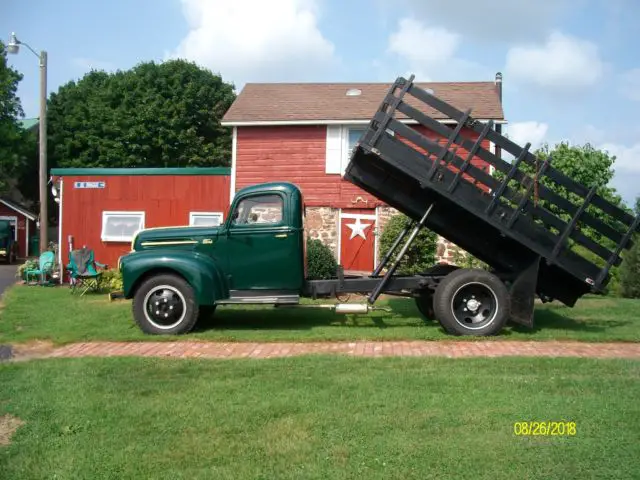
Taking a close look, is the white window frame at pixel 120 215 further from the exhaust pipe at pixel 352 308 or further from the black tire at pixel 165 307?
the exhaust pipe at pixel 352 308

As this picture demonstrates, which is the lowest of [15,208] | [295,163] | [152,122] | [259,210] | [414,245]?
[414,245]

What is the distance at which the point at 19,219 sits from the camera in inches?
1469

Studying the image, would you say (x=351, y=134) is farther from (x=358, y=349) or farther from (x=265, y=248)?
(x=358, y=349)

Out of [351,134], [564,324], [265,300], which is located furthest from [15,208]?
[564,324]

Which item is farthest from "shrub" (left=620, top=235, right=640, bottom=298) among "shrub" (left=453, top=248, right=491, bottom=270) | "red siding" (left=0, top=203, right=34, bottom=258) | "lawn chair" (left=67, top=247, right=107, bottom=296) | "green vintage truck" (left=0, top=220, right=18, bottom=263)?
"red siding" (left=0, top=203, right=34, bottom=258)

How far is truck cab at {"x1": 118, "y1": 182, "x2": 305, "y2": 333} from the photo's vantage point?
8.79m

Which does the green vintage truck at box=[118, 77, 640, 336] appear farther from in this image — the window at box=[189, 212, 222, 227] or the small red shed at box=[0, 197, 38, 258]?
the small red shed at box=[0, 197, 38, 258]

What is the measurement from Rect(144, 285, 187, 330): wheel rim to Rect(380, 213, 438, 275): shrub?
7.18 meters

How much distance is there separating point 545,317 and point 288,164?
31.5ft

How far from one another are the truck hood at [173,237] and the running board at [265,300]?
3.20ft

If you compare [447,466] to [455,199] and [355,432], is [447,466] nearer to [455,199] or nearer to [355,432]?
[355,432]

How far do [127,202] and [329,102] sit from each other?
21.3 feet

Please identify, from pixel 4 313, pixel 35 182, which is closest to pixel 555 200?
pixel 4 313

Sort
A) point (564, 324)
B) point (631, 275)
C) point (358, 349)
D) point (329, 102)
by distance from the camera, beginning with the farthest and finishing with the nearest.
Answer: point (329, 102), point (631, 275), point (564, 324), point (358, 349)
